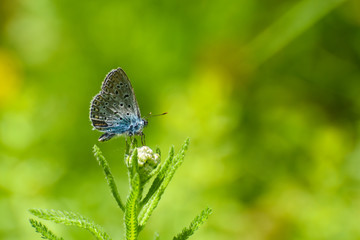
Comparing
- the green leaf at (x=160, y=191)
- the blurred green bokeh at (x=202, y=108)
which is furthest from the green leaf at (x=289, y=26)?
the green leaf at (x=160, y=191)

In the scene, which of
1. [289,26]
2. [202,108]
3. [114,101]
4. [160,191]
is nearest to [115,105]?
[114,101]

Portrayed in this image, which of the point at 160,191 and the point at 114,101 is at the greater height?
the point at 114,101

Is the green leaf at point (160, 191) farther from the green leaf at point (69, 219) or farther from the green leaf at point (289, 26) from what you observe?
the green leaf at point (289, 26)


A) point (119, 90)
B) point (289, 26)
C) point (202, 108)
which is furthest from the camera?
point (289, 26)

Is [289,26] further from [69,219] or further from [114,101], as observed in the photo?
[69,219]

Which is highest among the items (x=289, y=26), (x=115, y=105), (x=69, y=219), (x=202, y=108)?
(x=289, y=26)

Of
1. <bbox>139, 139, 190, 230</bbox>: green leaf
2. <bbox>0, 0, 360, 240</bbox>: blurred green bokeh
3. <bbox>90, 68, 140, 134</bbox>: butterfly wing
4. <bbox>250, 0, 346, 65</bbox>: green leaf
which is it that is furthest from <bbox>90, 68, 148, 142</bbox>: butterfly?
<bbox>250, 0, 346, 65</bbox>: green leaf
